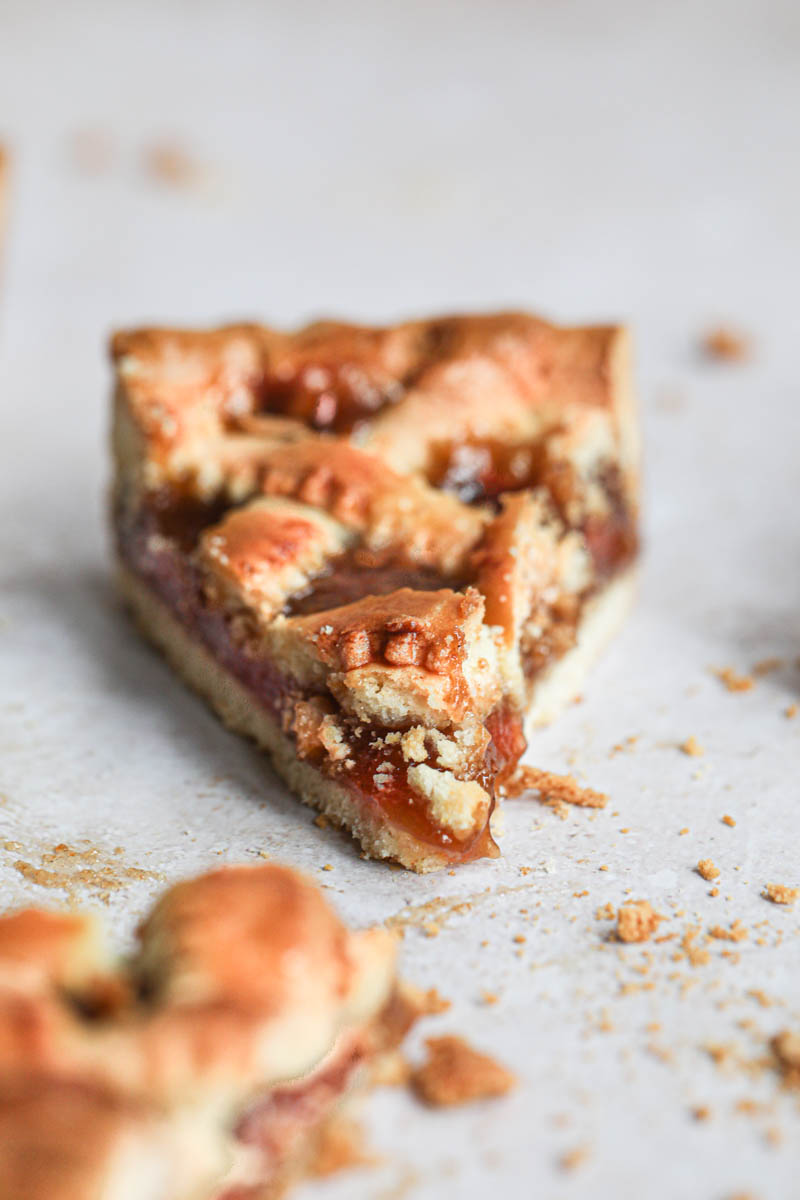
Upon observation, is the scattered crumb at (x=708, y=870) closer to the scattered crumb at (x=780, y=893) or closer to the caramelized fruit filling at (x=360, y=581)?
the scattered crumb at (x=780, y=893)

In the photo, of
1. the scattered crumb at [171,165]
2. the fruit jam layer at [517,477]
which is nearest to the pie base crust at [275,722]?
the fruit jam layer at [517,477]

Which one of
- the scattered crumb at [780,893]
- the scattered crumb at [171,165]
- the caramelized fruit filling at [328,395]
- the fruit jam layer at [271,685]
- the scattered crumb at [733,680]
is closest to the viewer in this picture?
the scattered crumb at [780,893]

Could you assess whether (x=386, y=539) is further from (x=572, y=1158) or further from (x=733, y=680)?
(x=572, y=1158)

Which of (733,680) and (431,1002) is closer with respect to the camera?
(431,1002)

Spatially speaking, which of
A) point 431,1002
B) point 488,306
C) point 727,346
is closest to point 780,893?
point 431,1002

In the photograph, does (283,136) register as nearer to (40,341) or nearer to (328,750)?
(40,341)
